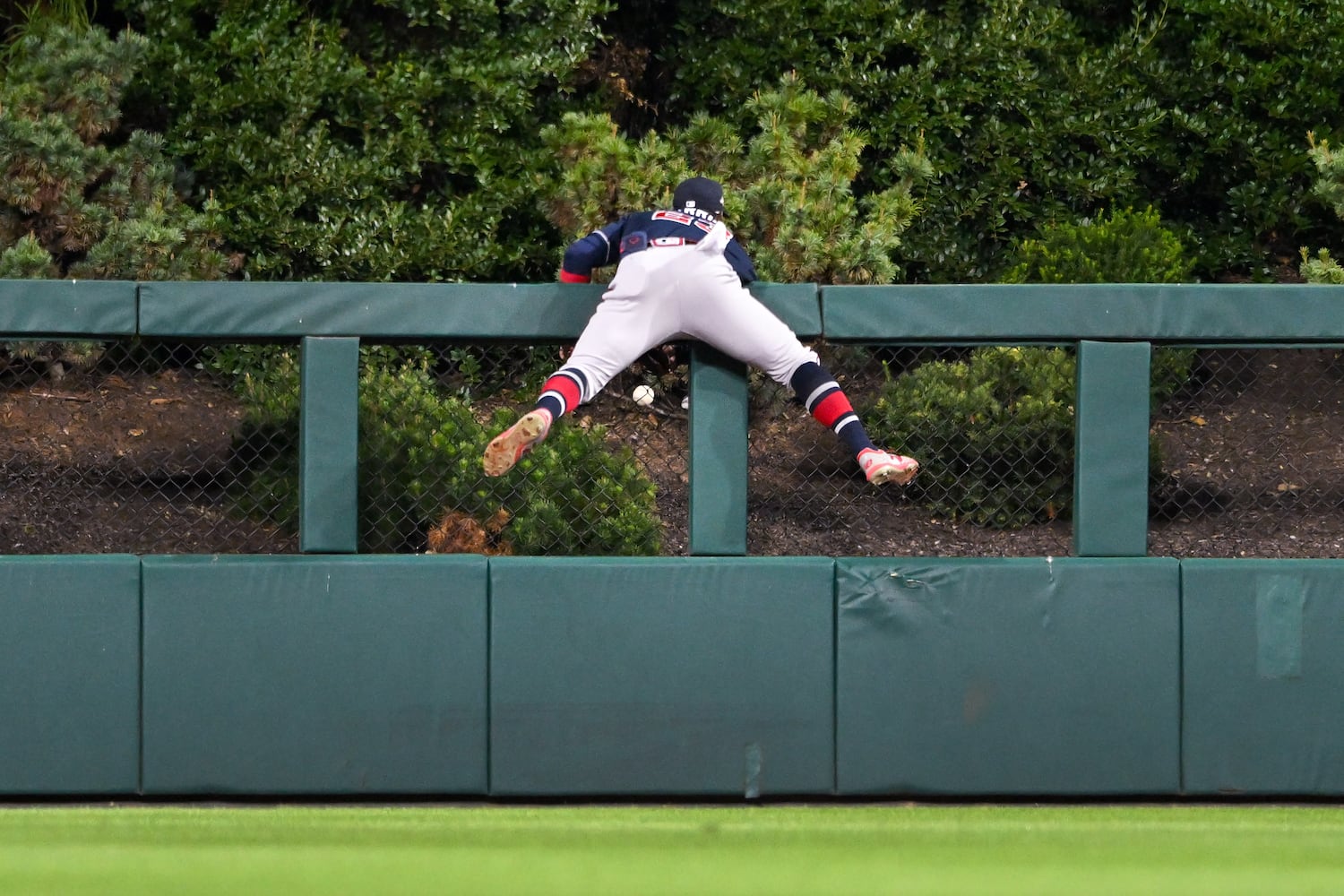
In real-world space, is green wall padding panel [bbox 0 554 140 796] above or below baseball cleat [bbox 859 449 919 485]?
below

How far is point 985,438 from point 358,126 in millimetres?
5764

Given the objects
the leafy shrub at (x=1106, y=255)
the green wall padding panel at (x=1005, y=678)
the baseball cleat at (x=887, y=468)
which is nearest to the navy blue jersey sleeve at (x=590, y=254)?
the baseball cleat at (x=887, y=468)

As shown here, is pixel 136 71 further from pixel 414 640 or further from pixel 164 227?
pixel 414 640

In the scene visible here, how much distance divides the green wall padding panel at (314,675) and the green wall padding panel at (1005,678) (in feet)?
4.56

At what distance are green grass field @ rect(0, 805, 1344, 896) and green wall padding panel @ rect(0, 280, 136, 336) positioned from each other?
1.70 metres

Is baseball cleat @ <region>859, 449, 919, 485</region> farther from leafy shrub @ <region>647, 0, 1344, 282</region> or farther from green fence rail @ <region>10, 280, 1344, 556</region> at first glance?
leafy shrub @ <region>647, 0, 1344, 282</region>

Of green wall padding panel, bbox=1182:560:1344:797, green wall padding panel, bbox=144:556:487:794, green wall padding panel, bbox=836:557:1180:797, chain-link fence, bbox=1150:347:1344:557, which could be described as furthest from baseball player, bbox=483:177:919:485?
chain-link fence, bbox=1150:347:1344:557

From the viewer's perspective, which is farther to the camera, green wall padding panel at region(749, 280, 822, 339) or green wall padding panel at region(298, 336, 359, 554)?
green wall padding panel at region(749, 280, 822, 339)

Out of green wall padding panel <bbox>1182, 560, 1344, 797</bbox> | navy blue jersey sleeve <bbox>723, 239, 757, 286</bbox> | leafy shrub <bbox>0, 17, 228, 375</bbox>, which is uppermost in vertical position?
leafy shrub <bbox>0, 17, 228, 375</bbox>

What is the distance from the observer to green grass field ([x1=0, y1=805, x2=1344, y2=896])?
14.3ft

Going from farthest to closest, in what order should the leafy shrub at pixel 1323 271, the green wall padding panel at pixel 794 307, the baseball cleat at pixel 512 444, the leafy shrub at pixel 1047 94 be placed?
the leafy shrub at pixel 1047 94
the leafy shrub at pixel 1323 271
the green wall padding panel at pixel 794 307
the baseball cleat at pixel 512 444

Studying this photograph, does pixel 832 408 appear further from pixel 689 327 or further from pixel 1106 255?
pixel 1106 255

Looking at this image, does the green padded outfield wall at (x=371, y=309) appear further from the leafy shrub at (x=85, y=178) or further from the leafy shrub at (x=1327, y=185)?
the leafy shrub at (x=1327, y=185)

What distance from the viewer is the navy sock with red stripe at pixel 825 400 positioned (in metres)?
5.50
